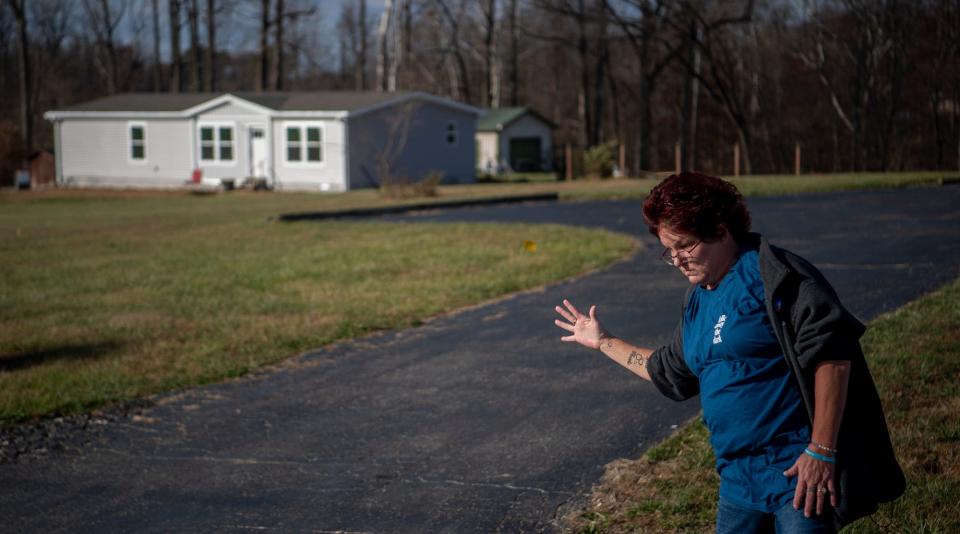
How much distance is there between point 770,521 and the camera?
10.8 ft

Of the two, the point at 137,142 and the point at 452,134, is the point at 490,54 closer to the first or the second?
the point at 452,134

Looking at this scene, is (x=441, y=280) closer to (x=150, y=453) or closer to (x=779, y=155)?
(x=150, y=453)

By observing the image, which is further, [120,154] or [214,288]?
[120,154]

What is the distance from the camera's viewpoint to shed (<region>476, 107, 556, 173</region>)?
56.6 metres

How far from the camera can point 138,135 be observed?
45.8m

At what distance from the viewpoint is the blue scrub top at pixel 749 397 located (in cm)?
318

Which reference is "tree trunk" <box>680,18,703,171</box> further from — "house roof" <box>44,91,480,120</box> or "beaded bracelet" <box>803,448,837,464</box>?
"beaded bracelet" <box>803,448,837,464</box>

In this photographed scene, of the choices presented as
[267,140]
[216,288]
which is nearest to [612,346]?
[216,288]

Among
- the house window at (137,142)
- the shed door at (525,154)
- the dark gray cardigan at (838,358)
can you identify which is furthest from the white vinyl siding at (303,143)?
the dark gray cardigan at (838,358)

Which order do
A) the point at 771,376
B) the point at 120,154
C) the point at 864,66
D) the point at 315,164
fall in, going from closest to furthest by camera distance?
1. the point at 771,376
2. the point at 315,164
3. the point at 120,154
4. the point at 864,66

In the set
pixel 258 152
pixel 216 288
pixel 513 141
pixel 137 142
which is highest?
pixel 513 141

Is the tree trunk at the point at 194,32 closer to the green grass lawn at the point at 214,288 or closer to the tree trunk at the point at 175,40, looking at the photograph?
the tree trunk at the point at 175,40

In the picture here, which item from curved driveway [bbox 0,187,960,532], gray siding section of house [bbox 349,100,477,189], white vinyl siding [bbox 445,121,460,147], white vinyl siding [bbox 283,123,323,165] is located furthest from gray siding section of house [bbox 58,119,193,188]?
curved driveway [bbox 0,187,960,532]

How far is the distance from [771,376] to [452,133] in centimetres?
4309
